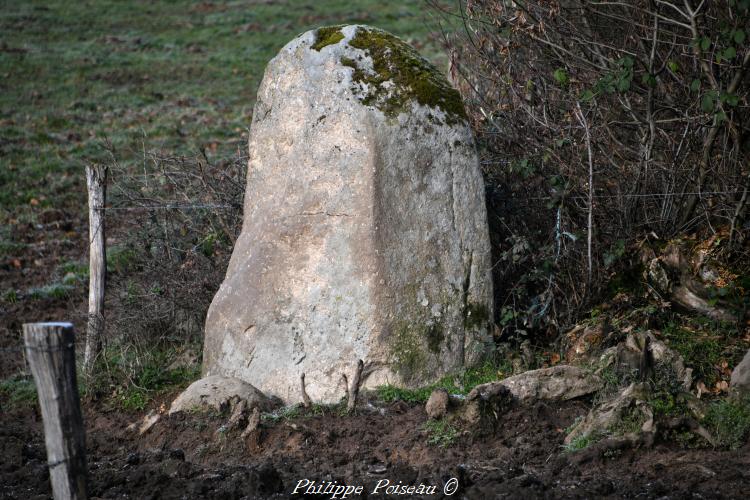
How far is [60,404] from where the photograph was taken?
143 inches

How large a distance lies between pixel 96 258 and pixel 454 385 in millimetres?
3187

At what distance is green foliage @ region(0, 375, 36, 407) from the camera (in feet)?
21.6

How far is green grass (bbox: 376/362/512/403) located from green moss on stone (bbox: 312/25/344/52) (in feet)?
8.31

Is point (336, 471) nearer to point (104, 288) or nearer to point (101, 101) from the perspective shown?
point (104, 288)

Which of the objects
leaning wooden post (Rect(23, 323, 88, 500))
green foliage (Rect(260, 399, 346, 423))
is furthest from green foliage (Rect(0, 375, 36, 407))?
leaning wooden post (Rect(23, 323, 88, 500))

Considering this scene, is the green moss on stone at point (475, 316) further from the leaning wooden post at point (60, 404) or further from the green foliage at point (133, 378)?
the leaning wooden post at point (60, 404)

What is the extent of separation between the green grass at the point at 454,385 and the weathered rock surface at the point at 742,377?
60.3 inches

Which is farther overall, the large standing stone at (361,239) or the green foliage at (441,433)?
the large standing stone at (361,239)

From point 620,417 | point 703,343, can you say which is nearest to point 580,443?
point 620,417

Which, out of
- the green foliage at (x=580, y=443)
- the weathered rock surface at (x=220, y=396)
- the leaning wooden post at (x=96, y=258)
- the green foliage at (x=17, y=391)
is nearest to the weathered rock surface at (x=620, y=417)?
the green foliage at (x=580, y=443)

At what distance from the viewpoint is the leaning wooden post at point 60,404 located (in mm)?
3565

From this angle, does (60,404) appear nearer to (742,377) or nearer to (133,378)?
(133,378)

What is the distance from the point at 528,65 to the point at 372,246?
2628mm

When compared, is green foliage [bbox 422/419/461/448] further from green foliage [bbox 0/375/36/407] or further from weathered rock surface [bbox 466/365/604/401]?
→ green foliage [bbox 0/375/36/407]
